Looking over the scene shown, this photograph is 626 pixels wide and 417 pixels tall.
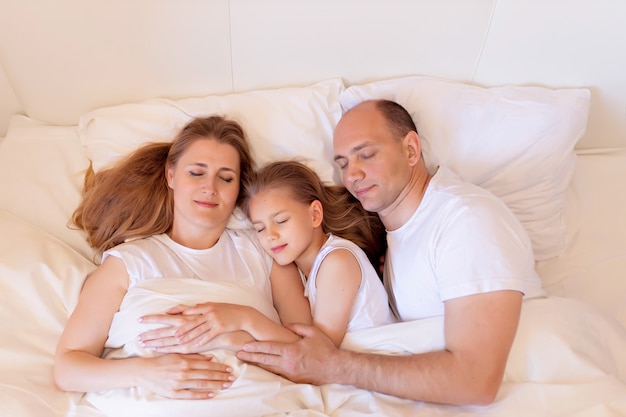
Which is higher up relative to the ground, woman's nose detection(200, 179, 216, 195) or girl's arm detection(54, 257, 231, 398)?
woman's nose detection(200, 179, 216, 195)

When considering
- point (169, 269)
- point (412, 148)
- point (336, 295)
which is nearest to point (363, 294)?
point (336, 295)

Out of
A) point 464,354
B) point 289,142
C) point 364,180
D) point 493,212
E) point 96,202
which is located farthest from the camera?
point 289,142

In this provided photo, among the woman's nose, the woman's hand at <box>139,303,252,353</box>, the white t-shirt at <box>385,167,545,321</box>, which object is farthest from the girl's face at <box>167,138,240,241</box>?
the white t-shirt at <box>385,167,545,321</box>

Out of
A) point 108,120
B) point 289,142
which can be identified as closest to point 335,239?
point 289,142

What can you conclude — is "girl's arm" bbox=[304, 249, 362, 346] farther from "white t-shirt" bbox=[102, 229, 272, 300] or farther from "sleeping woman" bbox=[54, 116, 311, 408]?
"white t-shirt" bbox=[102, 229, 272, 300]

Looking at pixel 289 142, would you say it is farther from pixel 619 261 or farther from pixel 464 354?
pixel 619 261

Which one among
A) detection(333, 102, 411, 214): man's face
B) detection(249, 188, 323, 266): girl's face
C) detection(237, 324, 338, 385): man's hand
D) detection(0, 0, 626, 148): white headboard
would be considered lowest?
detection(237, 324, 338, 385): man's hand

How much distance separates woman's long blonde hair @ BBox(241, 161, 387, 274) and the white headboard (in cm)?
38

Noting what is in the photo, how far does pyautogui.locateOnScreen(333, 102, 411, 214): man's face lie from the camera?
57.2 inches

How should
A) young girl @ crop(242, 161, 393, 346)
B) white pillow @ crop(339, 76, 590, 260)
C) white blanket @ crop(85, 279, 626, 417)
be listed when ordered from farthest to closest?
white pillow @ crop(339, 76, 590, 260), young girl @ crop(242, 161, 393, 346), white blanket @ crop(85, 279, 626, 417)

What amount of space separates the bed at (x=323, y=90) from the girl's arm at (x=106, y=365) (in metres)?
0.17

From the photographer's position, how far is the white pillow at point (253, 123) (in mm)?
1665

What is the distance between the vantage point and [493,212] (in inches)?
51.6

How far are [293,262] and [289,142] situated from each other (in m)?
0.40
